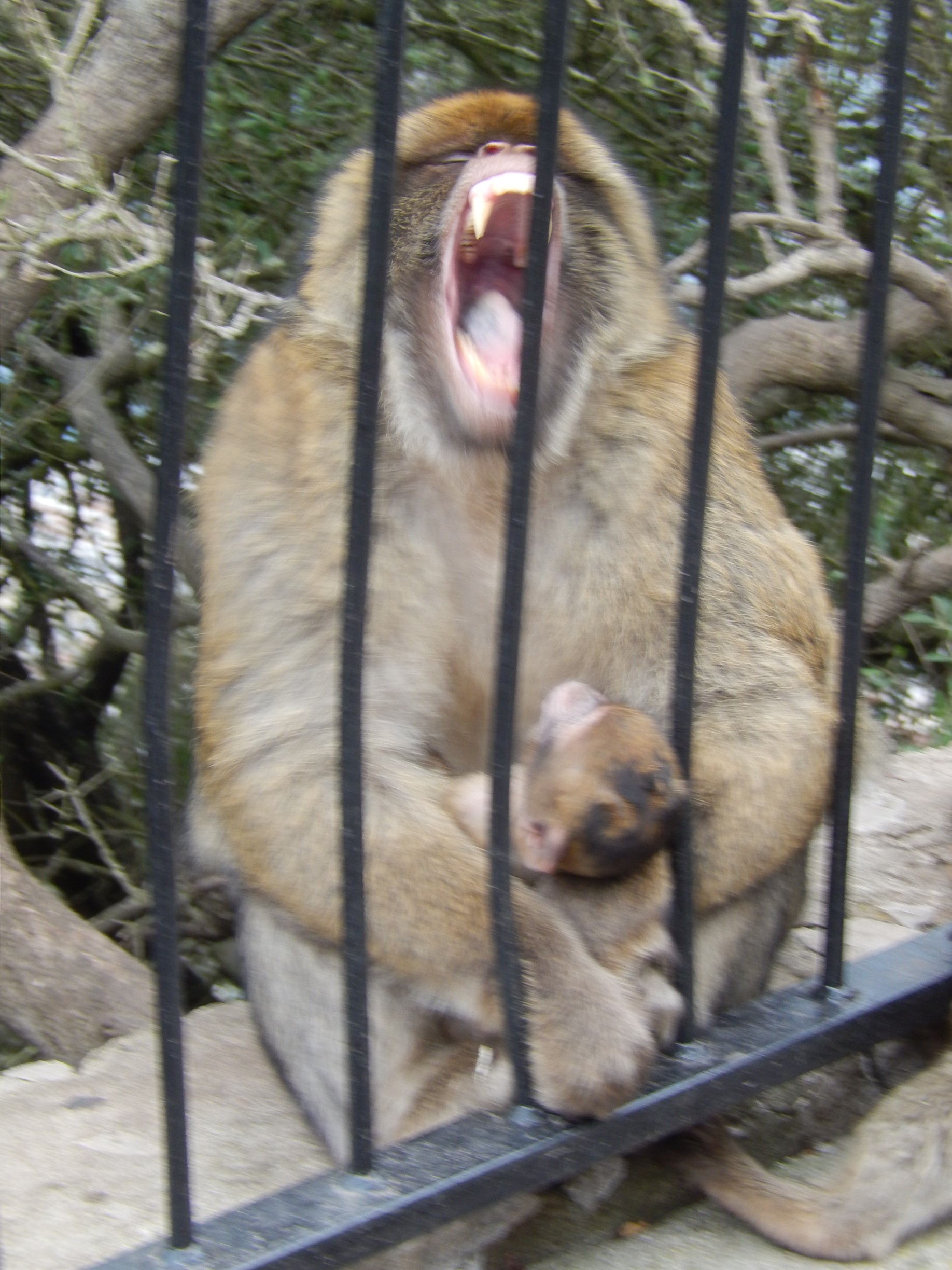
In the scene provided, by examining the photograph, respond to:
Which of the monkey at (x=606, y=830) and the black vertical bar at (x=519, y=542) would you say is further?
the monkey at (x=606, y=830)

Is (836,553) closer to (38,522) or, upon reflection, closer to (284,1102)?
(38,522)

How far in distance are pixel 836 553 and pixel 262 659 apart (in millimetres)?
3183

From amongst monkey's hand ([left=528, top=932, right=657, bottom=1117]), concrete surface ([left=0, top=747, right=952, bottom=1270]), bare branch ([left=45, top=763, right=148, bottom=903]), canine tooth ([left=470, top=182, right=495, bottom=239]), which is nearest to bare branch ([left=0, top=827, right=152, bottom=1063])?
concrete surface ([left=0, top=747, right=952, bottom=1270])

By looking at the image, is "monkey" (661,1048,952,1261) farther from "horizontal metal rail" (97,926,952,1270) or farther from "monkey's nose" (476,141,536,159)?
"monkey's nose" (476,141,536,159)

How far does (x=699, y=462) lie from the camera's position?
5.48 ft

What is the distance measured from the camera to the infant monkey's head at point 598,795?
1.88 meters

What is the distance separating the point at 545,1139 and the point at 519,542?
67cm

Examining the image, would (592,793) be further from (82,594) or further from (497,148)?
(82,594)

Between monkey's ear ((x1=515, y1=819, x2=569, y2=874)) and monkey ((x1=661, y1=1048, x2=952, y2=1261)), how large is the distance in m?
0.39

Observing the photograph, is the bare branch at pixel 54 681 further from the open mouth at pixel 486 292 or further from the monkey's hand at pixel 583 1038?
the monkey's hand at pixel 583 1038

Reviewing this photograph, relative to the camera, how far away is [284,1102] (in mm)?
2146

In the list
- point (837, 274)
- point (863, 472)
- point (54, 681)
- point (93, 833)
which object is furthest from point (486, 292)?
point (54, 681)

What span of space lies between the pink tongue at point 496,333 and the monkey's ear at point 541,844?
0.68 m

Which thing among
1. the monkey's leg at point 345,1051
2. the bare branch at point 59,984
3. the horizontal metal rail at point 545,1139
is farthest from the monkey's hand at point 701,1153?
the bare branch at point 59,984
